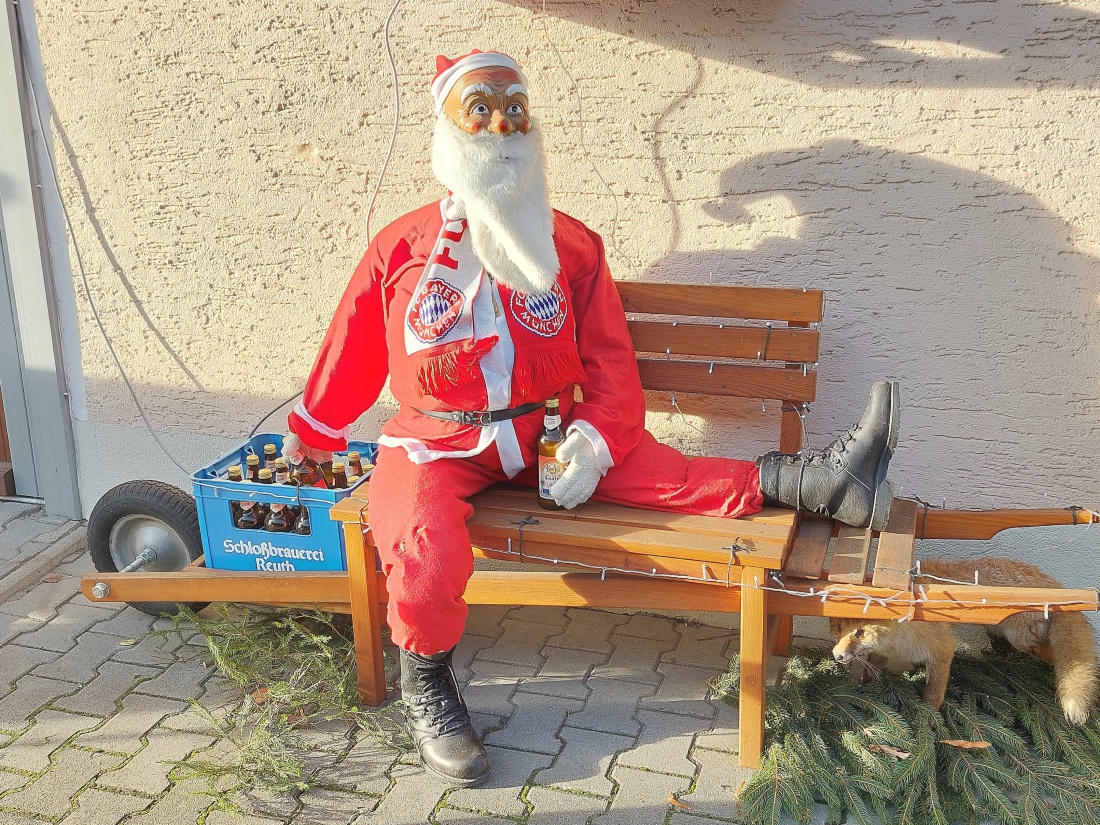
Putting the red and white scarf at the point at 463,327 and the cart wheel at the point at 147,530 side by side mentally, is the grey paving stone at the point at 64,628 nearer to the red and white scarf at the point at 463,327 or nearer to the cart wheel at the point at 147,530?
the cart wheel at the point at 147,530

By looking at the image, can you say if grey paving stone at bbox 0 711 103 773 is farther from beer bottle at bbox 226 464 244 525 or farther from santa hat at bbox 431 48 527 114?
santa hat at bbox 431 48 527 114

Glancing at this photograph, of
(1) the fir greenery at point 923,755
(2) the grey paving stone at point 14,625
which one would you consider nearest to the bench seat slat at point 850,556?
(1) the fir greenery at point 923,755

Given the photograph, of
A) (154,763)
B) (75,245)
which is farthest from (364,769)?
(75,245)

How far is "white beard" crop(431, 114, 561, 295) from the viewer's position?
3.05 meters

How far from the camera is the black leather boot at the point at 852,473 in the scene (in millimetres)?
3035

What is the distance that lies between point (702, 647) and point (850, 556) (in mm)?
906

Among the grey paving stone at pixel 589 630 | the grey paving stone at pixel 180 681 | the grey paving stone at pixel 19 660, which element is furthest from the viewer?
the grey paving stone at pixel 589 630

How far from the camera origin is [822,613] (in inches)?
115

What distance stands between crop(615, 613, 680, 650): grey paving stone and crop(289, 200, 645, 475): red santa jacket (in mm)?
907

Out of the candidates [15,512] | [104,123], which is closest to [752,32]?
[104,123]

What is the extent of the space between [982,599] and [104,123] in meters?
3.68

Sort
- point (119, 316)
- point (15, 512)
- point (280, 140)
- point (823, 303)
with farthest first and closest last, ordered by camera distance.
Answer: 1. point (15, 512)
2. point (119, 316)
3. point (280, 140)
4. point (823, 303)

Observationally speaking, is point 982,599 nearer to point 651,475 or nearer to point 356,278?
point 651,475

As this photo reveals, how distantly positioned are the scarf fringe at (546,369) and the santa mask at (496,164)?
197 millimetres
